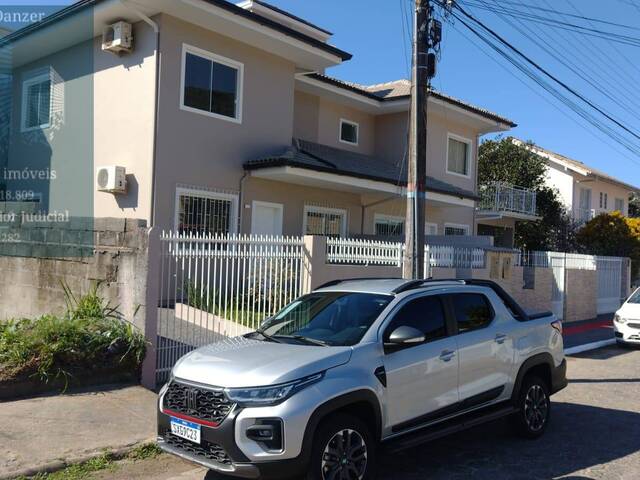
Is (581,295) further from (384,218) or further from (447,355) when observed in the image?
(447,355)

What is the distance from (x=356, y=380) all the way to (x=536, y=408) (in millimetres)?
2775

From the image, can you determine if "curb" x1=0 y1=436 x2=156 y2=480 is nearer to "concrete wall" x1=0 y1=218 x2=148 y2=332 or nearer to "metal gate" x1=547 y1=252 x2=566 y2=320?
"concrete wall" x1=0 y1=218 x2=148 y2=332

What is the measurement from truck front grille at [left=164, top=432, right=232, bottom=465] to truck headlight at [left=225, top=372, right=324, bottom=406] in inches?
15.5

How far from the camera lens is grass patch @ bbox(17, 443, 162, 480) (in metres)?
5.07

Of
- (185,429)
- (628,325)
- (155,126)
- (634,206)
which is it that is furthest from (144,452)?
(634,206)

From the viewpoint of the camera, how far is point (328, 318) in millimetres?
5508

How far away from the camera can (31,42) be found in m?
14.2

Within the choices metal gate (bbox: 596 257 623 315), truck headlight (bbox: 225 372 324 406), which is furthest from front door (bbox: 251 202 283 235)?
metal gate (bbox: 596 257 623 315)

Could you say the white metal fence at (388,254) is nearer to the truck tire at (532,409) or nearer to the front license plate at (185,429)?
the truck tire at (532,409)

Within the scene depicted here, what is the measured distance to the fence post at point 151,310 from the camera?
7.48 metres

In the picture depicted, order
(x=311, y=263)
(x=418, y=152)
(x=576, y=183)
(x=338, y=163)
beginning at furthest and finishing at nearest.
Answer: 1. (x=576, y=183)
2. (x=338, y=163)
3. (x=311, y=263)
4. (x=418, y=152)

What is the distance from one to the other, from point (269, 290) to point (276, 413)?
16.9ft

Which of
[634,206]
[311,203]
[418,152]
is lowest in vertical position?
[311,203]

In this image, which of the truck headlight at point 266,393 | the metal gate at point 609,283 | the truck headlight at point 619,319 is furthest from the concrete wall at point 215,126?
the metal gate at point 609,283
